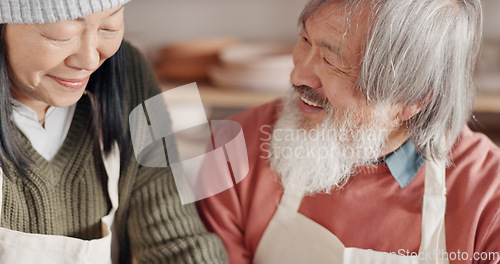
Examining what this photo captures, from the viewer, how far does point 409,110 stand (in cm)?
96

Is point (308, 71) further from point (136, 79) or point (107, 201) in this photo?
point (107, 201)

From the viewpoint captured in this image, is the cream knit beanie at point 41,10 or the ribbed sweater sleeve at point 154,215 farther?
the ribbed sweater sleeve at point 154,215

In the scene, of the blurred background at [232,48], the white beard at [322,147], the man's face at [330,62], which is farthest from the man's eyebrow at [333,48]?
the blurred background at [232,48]

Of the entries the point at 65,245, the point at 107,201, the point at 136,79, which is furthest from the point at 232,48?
the point at 65,245

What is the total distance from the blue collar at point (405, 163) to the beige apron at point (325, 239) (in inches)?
1.1

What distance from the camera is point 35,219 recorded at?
0.92 metres

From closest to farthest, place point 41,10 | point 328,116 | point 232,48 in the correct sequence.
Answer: point 41,10
point 328,116
point 232,48

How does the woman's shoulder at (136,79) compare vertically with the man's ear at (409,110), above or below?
above

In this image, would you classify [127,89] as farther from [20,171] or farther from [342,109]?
[342,109]

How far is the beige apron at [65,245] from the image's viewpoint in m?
0.88

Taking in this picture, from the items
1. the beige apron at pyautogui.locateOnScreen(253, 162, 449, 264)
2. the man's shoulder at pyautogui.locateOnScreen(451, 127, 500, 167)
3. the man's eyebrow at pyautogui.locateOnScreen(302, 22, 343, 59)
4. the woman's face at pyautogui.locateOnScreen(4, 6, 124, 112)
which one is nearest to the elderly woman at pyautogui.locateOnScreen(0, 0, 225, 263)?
the woman's face at pyautogui.locateOnScreen(4, 6, 124, 112)

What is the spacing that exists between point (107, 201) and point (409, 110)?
59 centimetres

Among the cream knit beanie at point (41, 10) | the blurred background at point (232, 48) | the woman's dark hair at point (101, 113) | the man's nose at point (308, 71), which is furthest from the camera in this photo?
the blurred background at point (232, 48)

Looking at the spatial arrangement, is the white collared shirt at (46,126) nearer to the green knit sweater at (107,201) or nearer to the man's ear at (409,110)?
the green knit sweater at (107,201)
